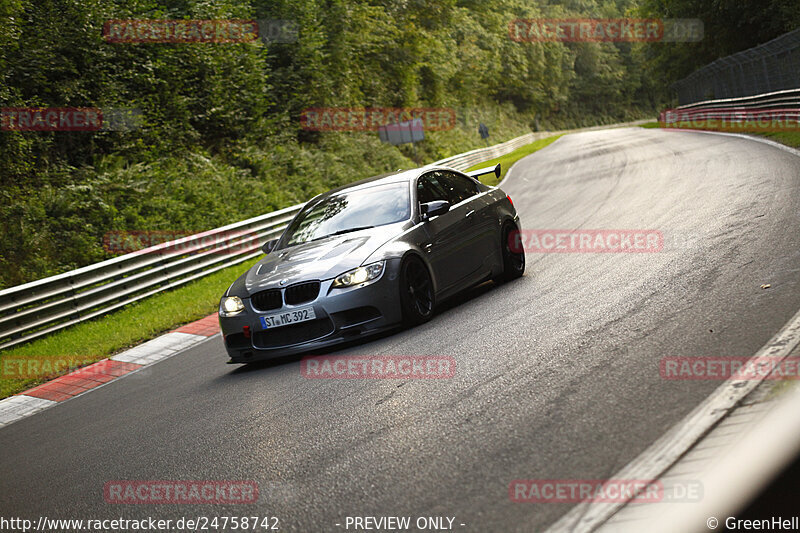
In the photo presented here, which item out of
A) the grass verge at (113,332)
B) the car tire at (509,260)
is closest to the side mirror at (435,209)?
the car tire at (509,260)

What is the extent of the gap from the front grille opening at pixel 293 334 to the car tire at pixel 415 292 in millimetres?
756

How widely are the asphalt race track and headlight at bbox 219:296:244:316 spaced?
1.95ft

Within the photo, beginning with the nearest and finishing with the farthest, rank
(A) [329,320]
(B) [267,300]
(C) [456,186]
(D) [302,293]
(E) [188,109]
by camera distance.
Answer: (A) [329,320] → (D) [302,293] → (B) [267,300] → (C) [456,186] → (E) [188,109]

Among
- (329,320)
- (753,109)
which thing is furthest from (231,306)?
(753,109)

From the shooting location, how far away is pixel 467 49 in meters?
66.2

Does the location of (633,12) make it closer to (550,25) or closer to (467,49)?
(467,49)

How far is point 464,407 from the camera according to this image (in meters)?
4.65

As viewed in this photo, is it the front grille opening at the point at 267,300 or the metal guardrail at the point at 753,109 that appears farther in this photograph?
the metal guardrail at the point at 753,109

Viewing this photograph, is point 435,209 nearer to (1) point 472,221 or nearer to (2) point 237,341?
(1) point 472,221

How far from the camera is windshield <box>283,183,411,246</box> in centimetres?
817

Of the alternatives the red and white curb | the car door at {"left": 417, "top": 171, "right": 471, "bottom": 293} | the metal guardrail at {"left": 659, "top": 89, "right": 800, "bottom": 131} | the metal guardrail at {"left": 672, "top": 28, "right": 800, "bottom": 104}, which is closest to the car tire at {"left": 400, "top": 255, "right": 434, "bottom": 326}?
the car door at {"left": 417, "top": 171, "right": 471, "bottom": 293}

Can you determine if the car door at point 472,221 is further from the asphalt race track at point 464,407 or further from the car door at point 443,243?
the asphalt race track at point 464,407

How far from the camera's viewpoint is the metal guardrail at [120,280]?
1148 cm

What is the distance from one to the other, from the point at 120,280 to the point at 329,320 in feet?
25.6
